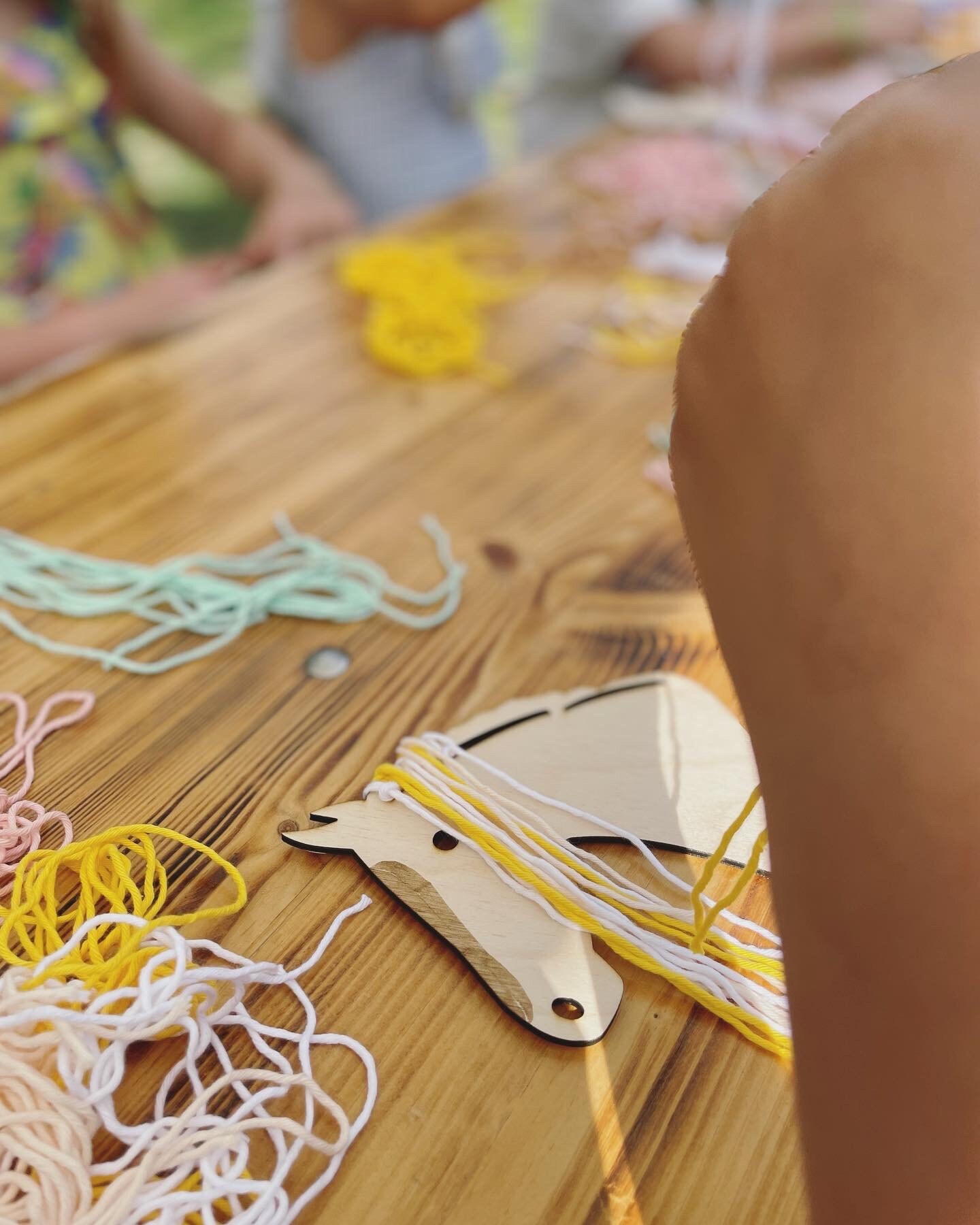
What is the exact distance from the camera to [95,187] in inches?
44.6

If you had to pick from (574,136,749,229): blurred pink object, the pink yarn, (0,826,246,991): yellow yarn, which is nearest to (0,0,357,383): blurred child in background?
(574,136,749,229): blurred pink object

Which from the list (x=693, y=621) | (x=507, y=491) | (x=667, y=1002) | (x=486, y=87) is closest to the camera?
(x=667, y=1002)

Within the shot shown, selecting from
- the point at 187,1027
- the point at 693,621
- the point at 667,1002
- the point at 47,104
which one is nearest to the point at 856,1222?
the point at 667,1002

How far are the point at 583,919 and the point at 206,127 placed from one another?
4.04ft

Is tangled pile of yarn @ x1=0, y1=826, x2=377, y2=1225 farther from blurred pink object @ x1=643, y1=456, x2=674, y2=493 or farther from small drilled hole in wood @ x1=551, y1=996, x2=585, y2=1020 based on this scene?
blurred pink object @ x1=643, y1=456, x2=674, y2=493

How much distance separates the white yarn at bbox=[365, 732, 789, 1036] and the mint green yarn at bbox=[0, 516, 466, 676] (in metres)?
0.13

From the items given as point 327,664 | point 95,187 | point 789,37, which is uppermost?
point 95,187

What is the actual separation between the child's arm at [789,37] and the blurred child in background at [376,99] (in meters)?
0.28

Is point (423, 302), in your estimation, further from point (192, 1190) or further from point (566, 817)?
point (192, 1190)

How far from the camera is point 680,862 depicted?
1.41 feet

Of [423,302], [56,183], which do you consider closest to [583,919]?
[423,302]

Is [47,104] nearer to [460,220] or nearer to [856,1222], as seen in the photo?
[460,220]

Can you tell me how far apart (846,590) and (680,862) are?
19 centimetres

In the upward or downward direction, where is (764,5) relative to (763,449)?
downward
